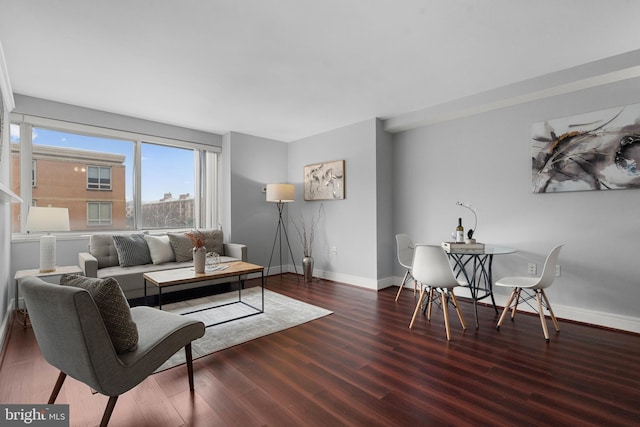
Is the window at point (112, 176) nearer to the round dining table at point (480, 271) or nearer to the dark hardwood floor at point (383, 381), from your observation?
the dark hardwood floor at point (383, 381)

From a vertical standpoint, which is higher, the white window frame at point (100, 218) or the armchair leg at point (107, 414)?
the white window frame at point (100, 218)

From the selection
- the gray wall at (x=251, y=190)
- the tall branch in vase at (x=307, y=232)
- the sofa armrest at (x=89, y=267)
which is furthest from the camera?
the tall branch in vase at (x=307, y=232)

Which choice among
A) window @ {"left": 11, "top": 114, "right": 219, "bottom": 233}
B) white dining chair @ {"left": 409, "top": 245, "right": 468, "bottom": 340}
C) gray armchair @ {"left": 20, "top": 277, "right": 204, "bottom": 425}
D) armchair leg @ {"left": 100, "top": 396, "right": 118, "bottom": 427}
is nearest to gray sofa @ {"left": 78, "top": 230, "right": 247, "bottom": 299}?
window @ {"left": 11, "top": 114, "right": 219, "bottom": 233}

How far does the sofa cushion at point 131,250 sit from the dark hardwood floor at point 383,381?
111cm

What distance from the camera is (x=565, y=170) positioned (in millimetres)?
3211

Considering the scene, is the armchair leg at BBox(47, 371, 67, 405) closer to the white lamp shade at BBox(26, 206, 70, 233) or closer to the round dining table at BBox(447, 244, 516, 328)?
the white lamp shade at BBox(26, 206, 70, 233)

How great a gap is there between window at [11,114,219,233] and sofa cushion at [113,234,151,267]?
572 mm

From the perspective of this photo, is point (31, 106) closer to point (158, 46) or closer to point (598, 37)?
point (158, 46)

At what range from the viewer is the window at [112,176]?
3748mm

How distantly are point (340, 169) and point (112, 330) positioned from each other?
3.90m

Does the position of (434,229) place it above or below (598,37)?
below

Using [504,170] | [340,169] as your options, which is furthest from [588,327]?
[340,169]

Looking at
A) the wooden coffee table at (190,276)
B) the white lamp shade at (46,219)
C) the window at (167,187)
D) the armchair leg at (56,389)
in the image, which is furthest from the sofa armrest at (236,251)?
the armchair leg at (56,389)

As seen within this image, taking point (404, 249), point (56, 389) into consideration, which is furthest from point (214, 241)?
point (56, 389)
